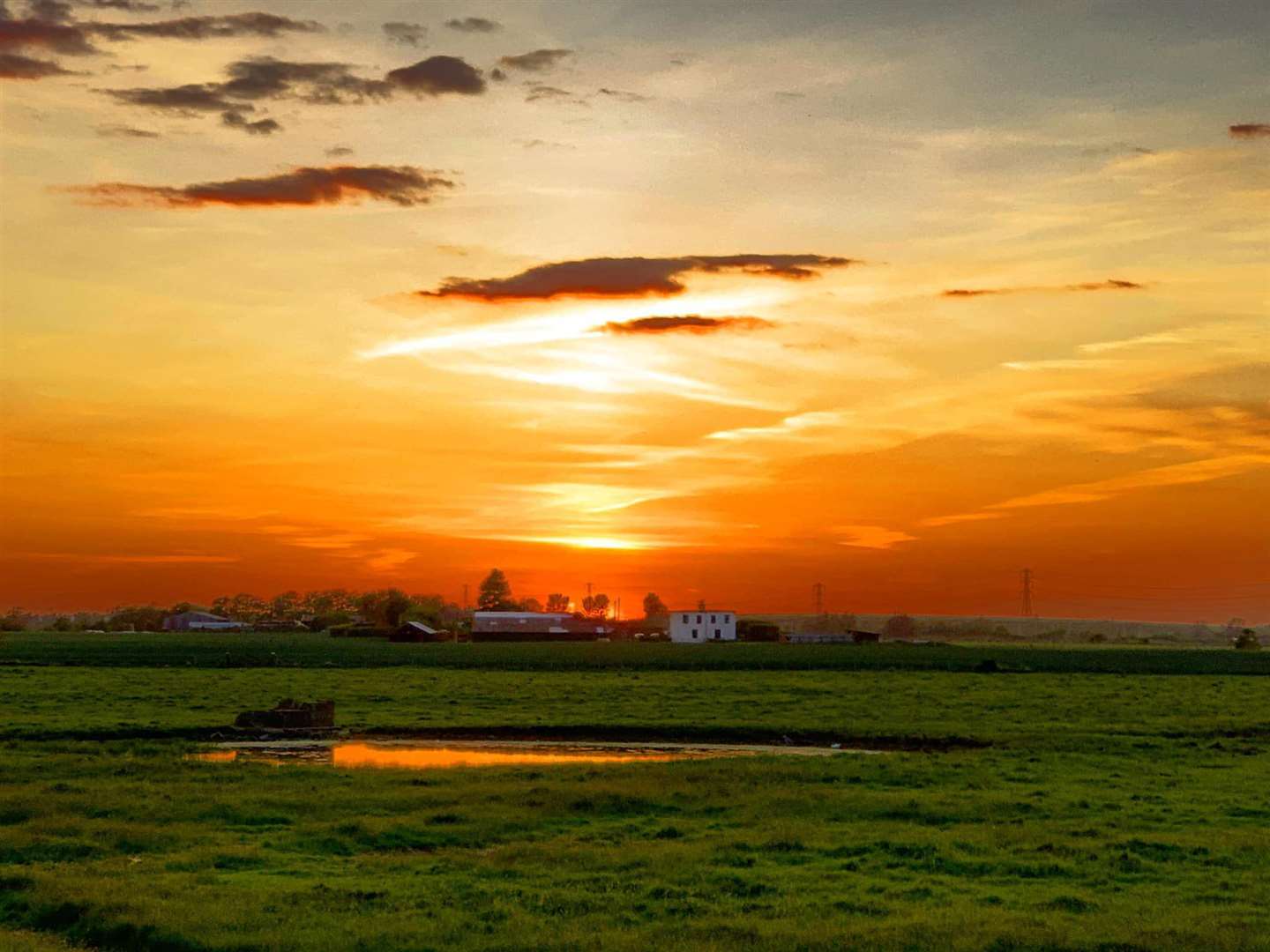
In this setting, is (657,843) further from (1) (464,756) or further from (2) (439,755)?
(2) (439,755)

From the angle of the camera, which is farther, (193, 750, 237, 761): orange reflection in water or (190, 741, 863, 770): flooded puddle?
(190, 741, 863, 770): flooded puddle

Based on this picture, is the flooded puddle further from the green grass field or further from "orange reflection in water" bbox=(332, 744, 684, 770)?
the green grass field

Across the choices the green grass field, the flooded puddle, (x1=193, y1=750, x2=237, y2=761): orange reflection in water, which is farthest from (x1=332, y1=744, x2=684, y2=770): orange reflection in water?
the green grass field

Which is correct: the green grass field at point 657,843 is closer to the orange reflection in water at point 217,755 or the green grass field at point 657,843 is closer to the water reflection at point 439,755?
the orange reflection in water at point 217,755

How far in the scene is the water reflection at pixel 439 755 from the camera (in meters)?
48.1

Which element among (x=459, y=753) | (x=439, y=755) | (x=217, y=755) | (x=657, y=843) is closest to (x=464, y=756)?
(x=439, y=755)

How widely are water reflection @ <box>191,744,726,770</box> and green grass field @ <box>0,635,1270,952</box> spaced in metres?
3.43

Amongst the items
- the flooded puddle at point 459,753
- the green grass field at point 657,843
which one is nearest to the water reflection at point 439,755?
the flooded puddle at point 459,753

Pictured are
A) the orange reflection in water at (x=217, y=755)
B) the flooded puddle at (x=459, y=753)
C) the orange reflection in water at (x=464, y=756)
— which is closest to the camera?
the orange reflection in water at (x=217, y=755)

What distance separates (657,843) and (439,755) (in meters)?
23.6

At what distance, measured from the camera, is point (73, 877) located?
26.1m

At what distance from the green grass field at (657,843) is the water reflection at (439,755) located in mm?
3427

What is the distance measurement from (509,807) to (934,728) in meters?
31.0

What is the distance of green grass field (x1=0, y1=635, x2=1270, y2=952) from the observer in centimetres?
2234
